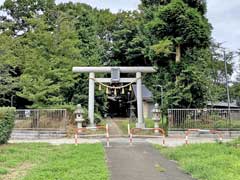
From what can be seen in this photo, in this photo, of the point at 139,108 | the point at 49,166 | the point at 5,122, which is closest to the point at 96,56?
the point at 139,108

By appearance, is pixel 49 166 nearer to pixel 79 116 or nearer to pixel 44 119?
pixel 44 119

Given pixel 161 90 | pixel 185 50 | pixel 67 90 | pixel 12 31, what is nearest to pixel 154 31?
pixel 185 50

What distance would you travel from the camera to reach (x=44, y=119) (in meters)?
20.6

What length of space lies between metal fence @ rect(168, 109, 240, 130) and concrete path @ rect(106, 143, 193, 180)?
8410 millimetres

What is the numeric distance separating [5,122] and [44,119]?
19.3ft

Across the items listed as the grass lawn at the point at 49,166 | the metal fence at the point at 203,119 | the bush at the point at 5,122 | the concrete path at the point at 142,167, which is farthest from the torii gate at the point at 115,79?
the concrete path at the point at 142,167

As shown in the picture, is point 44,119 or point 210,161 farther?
point 44,119

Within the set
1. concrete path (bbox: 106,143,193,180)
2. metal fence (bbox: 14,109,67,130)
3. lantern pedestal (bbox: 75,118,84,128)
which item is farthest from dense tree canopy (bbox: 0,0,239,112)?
concrete path (bbox: 106,143,193,180)

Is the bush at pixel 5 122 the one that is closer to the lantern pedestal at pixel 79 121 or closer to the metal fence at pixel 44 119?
the metal fence at pixel 44 119

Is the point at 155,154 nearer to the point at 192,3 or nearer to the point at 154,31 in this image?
the point at 154,31

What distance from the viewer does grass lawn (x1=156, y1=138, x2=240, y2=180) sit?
8047 millimetres

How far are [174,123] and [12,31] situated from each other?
25703mm

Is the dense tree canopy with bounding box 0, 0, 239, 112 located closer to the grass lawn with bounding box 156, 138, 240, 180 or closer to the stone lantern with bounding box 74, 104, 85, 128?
the stone lantern with bounding box 74, 104, 85, 128

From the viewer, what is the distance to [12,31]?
39562mm
